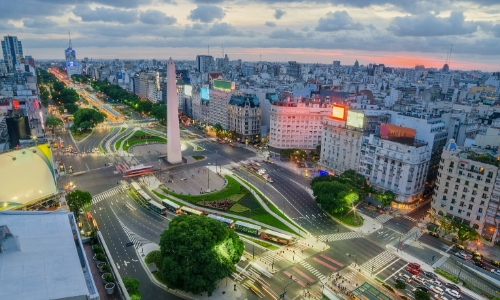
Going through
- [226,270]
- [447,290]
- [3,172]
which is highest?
[3,172]

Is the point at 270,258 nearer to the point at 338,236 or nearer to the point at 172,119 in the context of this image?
the point at 338,236

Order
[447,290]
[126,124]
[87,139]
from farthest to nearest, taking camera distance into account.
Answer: [126,124] < [87,139] < [447,290]

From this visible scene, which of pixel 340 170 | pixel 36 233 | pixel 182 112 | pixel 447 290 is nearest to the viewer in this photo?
pixel 36 233

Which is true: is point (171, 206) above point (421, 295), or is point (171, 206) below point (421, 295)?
below

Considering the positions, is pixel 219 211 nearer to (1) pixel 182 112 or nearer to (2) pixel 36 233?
(2) pixel 36 233

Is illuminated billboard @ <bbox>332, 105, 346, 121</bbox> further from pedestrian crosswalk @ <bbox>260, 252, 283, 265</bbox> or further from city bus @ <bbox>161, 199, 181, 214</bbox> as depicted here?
city bus @ <bbox>161, 199, 181, 214</bbox>

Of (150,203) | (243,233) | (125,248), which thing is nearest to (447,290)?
(243,233)

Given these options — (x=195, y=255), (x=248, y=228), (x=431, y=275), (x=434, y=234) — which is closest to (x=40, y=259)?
(x=195, y=255)
